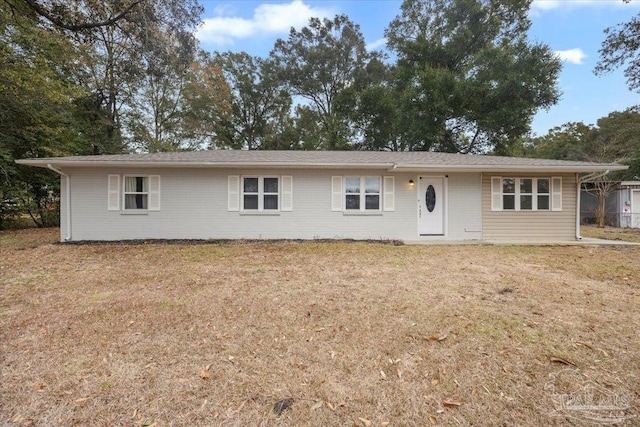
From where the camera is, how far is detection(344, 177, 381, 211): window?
9.76 meters

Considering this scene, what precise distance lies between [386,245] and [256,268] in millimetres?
4296

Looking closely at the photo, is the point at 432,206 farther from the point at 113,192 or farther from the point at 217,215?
the point at 113,192

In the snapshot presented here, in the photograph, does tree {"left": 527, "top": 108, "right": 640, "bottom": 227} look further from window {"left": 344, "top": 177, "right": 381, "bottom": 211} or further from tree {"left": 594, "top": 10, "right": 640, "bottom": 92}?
window {"left": 344, "top": 177, "right": 381, "bottom": 211}

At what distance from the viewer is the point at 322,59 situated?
24.0 m

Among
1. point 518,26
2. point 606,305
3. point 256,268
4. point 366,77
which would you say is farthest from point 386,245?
point 518,26

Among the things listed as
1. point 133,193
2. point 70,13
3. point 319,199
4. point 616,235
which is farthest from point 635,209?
point 70,13

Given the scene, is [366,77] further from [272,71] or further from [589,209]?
[589,209]

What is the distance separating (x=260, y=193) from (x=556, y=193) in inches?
387

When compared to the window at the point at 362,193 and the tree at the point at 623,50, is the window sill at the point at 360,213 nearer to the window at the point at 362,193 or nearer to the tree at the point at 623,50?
the window at the point at 362,193

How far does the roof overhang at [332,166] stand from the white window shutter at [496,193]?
1.63 ft

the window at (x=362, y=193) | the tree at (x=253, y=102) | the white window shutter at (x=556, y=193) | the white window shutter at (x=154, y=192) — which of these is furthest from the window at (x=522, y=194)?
the tree at (x=253, y=102)

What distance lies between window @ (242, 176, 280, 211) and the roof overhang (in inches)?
20.0

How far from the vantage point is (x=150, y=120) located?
20.3 metres

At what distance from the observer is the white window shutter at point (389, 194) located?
977 cm
